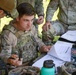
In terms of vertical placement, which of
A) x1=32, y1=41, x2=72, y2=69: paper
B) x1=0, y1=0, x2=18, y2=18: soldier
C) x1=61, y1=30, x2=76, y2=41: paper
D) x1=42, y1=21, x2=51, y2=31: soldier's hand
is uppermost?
x1=0, y1=0, x2=18, y2=18: soldier

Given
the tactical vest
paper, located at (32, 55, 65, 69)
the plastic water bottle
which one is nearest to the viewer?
the plastic water bottle

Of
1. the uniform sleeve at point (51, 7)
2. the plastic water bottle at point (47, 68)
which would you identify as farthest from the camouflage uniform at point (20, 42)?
the uniform sleeve at point (51, 7)

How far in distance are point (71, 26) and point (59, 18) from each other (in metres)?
0.24

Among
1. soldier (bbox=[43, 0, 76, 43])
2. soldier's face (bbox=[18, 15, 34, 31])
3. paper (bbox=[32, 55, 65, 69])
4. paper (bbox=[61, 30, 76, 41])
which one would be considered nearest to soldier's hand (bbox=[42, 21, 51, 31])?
soldier (bbox=[43, 0, 76, 43])

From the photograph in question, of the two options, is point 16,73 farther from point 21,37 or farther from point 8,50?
point 21,37

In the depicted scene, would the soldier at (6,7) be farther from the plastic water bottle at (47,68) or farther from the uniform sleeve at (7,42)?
the plastic water bottle at (47,68)

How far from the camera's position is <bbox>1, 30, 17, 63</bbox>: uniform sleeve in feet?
8.91

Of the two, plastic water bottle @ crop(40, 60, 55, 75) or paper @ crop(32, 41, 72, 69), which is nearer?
plastic water bottle @ crop(40, 60, 55, 75)

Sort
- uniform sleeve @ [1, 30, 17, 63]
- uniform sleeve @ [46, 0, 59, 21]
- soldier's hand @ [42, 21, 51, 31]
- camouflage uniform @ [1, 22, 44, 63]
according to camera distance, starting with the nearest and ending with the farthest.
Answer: uniform sleeve @ [1, 30, 17, 63], camouflage uniform @ [1, 22, 44, 63], soldier's hand @ [42, 21, 51, 31], uniform sleeve @ [46, 0, 59, 21]

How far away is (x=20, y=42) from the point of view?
3018mm

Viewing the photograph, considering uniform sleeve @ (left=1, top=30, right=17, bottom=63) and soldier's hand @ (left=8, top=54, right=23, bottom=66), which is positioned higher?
uniform sleeve @ (left=1, top=30, right=17, bottom=63)

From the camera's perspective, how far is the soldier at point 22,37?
2.86 metres

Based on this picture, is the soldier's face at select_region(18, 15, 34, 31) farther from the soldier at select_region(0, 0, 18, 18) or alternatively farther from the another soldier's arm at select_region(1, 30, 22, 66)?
the soldier at select_region(0, 0, 18, 18)

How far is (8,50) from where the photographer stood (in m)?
2.75
